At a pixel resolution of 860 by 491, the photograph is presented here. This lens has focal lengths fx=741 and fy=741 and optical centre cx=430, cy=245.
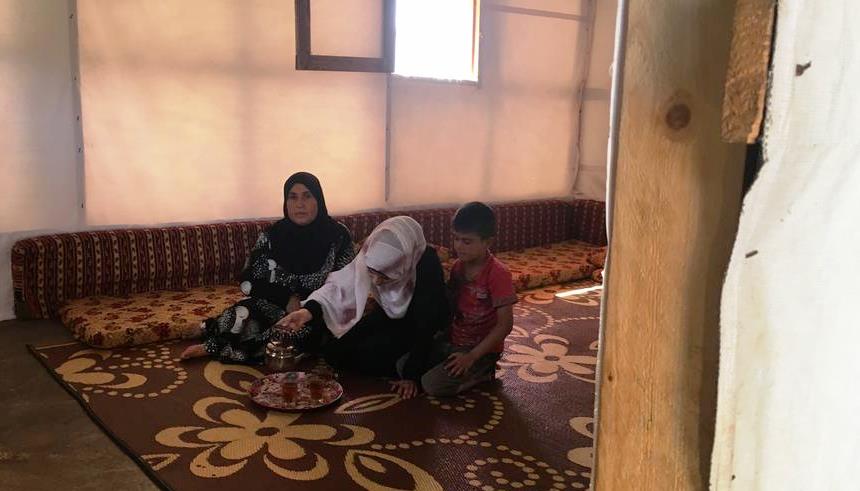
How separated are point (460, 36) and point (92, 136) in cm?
256

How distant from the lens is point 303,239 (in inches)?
138

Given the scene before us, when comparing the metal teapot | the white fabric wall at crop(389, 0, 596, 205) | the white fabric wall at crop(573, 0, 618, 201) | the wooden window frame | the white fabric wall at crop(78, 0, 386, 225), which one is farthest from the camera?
the white fabric wall at crop(573, 0, 618, 201)

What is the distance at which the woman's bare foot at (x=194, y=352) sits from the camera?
10.5ft

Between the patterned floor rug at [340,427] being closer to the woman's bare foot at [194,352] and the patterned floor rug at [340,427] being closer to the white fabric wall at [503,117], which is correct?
the woman's bare foot at [194,352]

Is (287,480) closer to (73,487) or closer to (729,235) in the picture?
(73,487)

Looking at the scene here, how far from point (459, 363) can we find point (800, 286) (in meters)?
2.32

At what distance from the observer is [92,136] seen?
12.6 feet

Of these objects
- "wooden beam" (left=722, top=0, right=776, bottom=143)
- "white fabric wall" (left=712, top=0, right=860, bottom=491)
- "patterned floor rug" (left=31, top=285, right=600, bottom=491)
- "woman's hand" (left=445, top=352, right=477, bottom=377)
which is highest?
"wooden beam" (left=722, top=0, right=776, bottom=143)

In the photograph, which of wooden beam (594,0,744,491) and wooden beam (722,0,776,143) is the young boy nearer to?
wooden beam (594,0,744,491)

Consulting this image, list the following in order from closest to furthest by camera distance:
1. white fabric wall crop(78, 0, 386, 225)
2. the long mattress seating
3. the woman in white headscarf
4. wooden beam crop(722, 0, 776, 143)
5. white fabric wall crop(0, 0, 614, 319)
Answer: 1. wooden beam crop(722, 0, 776, 143)
2. the woman in white headscarf
3. the long mattress seating
4. white fabric wall crop(0, 0, 614, 319)
5. white fabric wall crop(78, 0, 386, 225)

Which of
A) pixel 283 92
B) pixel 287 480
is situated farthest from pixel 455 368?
pixel 283 92

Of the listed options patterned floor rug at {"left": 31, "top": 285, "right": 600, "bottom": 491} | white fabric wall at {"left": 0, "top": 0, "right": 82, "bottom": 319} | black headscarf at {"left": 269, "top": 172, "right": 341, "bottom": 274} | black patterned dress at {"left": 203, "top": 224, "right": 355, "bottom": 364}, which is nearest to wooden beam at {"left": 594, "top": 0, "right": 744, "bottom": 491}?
patterned floor rug at {"left": 31, "top": 285, "right": 600, "bottom": 491}

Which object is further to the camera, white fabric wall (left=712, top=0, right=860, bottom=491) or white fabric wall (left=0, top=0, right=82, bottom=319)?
white fabric wall (left=0, top=0, right=82, bottom=319)

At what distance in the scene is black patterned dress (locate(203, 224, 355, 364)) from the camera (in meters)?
3.26
